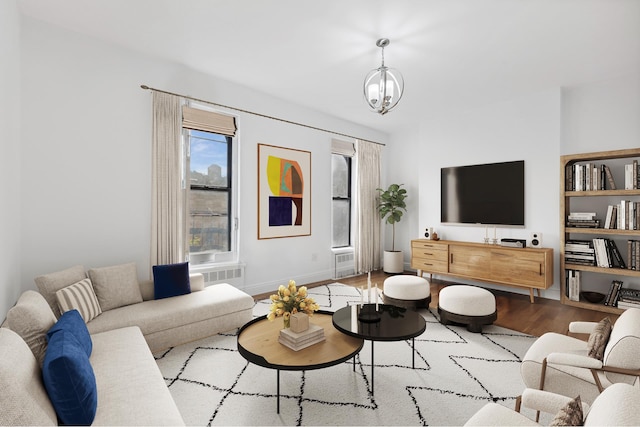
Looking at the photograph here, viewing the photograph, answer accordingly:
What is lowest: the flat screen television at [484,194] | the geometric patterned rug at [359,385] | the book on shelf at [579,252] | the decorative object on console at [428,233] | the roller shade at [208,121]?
the geometric patterned rug at [359,385]

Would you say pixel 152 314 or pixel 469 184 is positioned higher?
pixel 469 184

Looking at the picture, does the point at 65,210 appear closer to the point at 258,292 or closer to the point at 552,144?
the point at 258,292

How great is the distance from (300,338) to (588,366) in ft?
5.14

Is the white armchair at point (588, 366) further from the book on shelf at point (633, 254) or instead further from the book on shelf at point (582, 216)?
the book on shelf at point (582, 216)

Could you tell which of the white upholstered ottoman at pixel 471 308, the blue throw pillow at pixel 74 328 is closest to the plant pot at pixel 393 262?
the white upholstered ottoman at pixel 471 308

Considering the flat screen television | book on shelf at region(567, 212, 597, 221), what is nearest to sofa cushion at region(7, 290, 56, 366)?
the flat screen television

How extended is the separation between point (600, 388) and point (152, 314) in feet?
10.0

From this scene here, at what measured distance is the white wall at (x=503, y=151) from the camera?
4281 millimetres

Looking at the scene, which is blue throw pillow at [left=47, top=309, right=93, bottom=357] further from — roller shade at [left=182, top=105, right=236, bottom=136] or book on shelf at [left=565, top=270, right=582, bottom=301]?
book on shelf at [left=565, top=270, right=582, bottom=301]

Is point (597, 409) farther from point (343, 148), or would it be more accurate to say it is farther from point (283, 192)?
point (343, 148)

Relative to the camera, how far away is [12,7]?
2.41m

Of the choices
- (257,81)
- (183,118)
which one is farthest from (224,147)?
(257,81)

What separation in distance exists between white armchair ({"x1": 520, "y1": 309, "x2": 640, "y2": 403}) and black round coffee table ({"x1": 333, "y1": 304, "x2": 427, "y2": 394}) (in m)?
0.69

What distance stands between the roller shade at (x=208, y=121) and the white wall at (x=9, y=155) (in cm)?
146
